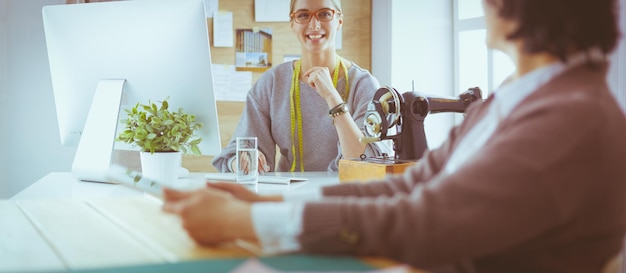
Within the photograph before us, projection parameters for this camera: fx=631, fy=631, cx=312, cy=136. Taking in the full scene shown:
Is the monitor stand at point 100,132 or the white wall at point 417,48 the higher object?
the white wall at point 417,48

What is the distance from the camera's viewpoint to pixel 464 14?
3545 mm

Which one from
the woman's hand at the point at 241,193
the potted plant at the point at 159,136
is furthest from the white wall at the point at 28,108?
the woman's hand at the point at 241,193

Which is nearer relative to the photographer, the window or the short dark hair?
the short dark hair

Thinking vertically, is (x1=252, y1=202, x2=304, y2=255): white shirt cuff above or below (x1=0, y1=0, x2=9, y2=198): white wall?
below

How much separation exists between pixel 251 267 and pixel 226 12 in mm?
2954

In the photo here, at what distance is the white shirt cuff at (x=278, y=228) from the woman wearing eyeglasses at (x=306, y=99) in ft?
5.25

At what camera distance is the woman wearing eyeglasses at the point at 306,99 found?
2.43 metres

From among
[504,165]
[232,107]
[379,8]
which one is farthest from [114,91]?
[379,8]

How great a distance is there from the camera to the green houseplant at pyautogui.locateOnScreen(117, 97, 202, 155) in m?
1.83

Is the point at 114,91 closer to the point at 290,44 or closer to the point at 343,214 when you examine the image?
the point at 343,214

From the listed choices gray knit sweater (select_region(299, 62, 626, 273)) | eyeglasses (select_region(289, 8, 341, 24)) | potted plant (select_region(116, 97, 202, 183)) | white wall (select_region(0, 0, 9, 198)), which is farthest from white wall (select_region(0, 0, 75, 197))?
gray knit sweater (select_region(299, 62, 626, 273))

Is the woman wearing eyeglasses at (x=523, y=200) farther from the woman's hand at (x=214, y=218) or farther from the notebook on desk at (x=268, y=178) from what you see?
the notebook on desk at (x=268, y=178)

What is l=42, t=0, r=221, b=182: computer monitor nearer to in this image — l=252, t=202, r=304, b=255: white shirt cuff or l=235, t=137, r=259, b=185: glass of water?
l=235, t=137, r=259, b=185: glass of water

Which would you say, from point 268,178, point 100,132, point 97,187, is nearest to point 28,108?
point 100,132
